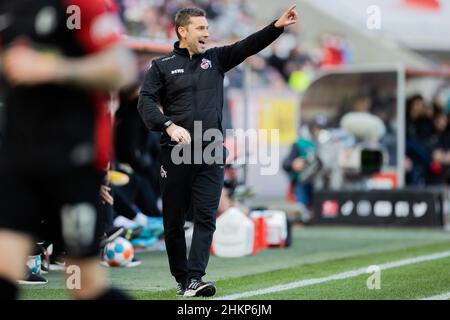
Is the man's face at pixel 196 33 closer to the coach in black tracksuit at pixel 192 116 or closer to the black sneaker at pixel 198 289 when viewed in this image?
the coach in black tracksuit at pixel 192 116

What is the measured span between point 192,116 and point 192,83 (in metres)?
0.24

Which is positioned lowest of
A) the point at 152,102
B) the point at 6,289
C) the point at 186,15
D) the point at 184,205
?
the point at 6,289

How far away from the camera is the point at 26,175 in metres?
4.62

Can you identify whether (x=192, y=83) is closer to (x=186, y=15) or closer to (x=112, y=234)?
(x=186, y=15)

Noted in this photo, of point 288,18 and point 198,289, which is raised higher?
point 288,18

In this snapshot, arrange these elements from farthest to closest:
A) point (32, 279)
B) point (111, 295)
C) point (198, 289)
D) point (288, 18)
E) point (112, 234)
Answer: point (112, 234)
point (32, 279)
point (198, 289)
point (288, 18)
point (111, 295)

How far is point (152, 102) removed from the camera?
314 inches

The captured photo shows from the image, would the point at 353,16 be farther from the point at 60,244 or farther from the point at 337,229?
the point at 60,244

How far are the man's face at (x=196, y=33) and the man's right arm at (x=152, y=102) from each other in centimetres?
32

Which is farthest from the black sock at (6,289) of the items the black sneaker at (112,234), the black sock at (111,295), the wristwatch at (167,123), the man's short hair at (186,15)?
the black sneaker at (112,234)

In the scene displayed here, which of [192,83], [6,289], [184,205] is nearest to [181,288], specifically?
[184,205]

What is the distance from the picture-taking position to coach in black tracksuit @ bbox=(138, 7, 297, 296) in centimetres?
794

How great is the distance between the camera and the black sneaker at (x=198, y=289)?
310 inches
